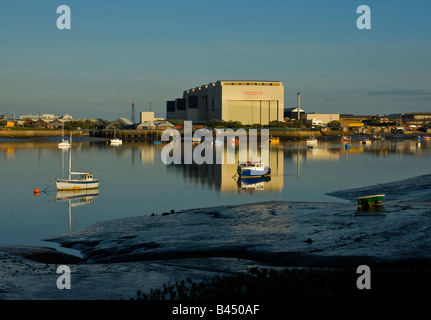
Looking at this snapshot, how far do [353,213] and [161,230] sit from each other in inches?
543

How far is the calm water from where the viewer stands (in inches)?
1761

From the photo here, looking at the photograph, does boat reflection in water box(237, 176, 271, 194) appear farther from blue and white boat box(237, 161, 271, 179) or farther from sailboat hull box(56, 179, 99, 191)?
sailboat hull box(56, 179, 99, 191)

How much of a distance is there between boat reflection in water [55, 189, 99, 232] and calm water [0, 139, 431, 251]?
0.35 ft

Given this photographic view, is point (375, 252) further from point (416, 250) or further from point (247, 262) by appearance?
point (247, 262)

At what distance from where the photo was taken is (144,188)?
217ft

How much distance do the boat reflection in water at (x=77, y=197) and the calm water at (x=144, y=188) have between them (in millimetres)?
106

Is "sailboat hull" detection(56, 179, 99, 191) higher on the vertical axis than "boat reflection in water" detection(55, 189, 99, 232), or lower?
higher

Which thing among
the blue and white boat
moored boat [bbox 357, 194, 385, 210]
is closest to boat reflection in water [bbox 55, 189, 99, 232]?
the blue and white boat

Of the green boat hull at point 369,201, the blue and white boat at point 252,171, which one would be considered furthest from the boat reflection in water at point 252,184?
the green boat hull at point 369,201

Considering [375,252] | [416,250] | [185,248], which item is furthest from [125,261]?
[416,250]

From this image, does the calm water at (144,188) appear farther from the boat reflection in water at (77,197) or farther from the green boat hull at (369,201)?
the green boat hull at (369,201)

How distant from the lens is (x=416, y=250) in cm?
2445

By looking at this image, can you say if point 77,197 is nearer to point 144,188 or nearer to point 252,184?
point 144,188

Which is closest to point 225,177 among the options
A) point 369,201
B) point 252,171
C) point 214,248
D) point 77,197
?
point 252,171
